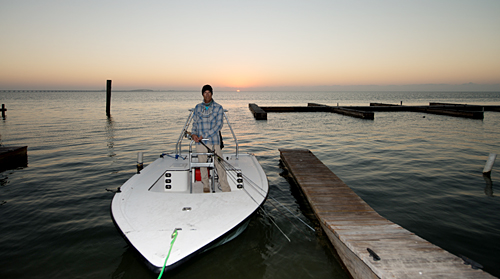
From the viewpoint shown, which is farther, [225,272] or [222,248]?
[222,248]

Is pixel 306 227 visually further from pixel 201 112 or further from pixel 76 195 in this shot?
pixel 76 195

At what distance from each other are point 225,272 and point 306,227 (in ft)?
7.37

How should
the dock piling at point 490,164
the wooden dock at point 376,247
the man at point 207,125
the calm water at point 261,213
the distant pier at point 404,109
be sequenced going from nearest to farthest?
the wooden dock at point 376,247 → the calm water at point 261,213 → the man at point 207,125 → the dock piling at point 490,164 → the distant pier at point 404,109

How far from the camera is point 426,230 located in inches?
222

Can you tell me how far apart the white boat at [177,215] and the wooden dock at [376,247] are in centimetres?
144

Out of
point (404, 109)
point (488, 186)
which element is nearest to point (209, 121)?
point (488, 186)

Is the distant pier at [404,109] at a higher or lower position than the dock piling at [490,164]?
higher

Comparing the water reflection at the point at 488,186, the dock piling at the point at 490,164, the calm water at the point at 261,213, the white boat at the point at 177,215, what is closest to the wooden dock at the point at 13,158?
the calm water at the point at 261,213

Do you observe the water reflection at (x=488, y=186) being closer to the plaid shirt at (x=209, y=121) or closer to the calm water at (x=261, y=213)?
the calm water at (x=261, y=213)

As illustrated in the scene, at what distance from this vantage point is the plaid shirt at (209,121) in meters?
5.85

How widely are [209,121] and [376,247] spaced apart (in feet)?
12.8

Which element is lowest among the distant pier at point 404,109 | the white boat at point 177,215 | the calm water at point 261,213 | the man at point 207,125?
the calm water at point 261,213

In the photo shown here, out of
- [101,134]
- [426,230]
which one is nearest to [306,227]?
[426,230]

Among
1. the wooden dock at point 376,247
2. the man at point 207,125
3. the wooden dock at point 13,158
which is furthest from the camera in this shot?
the wooden dock at point 13,158
